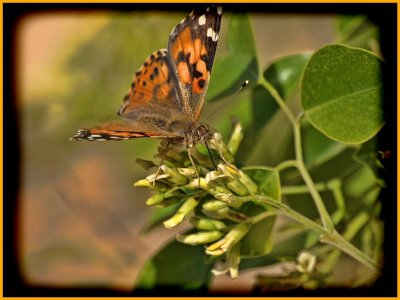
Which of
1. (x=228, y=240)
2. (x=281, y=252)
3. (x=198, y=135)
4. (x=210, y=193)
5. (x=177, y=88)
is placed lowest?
(x=281, y=252)

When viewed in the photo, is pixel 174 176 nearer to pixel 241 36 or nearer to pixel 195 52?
pixel 195 52

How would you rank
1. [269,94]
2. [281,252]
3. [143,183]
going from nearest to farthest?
[143,183] < [281,252] < [269,94]

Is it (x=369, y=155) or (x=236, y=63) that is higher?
(x=236, y=63)

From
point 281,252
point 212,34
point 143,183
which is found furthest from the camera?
point 281,252

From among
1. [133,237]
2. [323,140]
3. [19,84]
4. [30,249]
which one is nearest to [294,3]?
[323,140]

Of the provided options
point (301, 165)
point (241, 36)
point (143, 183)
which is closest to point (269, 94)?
point (241, 36)

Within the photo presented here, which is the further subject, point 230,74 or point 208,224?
point 230,74

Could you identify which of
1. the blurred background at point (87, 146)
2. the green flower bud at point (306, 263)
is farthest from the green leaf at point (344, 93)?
the blurred background at point (87, 146)
